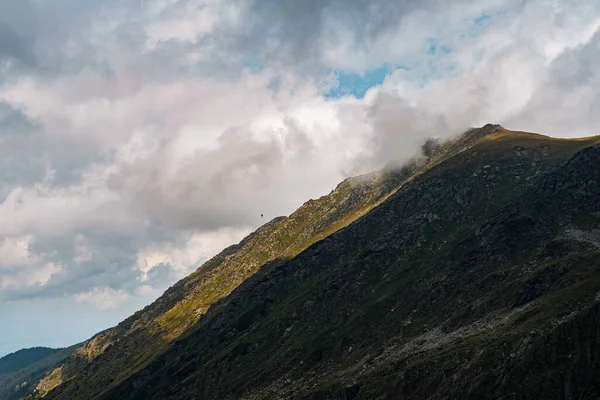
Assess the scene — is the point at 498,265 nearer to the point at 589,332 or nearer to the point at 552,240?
the point at 552,240

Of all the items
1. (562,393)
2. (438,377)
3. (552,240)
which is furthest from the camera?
(552,240)

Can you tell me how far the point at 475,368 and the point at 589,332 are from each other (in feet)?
77.6

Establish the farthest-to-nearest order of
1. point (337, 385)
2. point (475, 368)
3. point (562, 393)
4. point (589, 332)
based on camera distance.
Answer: point (337, 385) < point (475, 368) < point (589, 332) < point (562, 393)

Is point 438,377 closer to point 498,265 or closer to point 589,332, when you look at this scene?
point 589,332

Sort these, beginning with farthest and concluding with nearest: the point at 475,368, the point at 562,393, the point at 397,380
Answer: the point at 397,380 → the point at 475,368 → the point at 562,393

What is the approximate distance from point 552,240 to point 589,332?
3850 inches

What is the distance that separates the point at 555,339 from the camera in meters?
100

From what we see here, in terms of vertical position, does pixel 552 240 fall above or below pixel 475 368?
above

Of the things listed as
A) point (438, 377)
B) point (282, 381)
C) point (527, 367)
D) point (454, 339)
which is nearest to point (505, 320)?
point (454, 339)

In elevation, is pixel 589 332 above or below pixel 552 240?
below

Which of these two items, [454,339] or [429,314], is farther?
[429,314]

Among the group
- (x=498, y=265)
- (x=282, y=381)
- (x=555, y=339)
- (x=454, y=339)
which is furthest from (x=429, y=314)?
(x=555, y=339)

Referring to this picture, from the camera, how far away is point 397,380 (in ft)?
417

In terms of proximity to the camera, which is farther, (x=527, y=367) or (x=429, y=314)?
(x=429, y=314)
